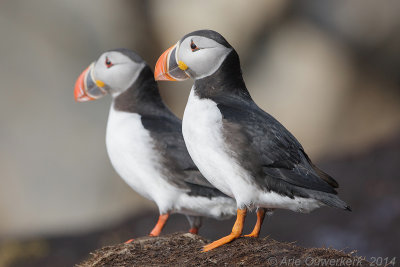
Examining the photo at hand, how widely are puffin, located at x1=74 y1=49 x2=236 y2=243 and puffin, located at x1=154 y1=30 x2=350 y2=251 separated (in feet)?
2.64

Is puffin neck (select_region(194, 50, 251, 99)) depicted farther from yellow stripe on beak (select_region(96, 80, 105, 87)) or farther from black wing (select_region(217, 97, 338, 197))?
yellow stripe on beak (select_region(96, 80, 105, 87))

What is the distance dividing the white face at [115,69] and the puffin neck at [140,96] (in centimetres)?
6

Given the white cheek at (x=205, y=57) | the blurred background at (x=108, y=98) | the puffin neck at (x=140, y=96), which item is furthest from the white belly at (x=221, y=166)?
the blurred background at (x=108, y=98)

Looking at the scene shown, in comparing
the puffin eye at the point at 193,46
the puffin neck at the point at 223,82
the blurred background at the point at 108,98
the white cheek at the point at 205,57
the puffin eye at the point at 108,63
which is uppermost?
the puffin eye at the point at 193,46

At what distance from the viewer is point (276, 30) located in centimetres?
1172

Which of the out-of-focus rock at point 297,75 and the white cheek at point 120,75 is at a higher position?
the white cheek at point 120,75

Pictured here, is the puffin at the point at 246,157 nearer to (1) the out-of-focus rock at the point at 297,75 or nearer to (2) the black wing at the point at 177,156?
(2) the black wing at the point at 177,156

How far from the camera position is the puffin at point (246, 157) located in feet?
12.7

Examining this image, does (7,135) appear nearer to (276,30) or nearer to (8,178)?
(8,178)

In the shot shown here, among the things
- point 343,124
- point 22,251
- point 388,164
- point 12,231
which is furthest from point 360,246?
point 12,231

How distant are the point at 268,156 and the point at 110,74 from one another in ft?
5.90

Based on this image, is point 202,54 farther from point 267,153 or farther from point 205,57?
point 267,153

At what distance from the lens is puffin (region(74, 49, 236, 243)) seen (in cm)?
481

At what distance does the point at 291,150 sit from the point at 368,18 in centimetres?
784
